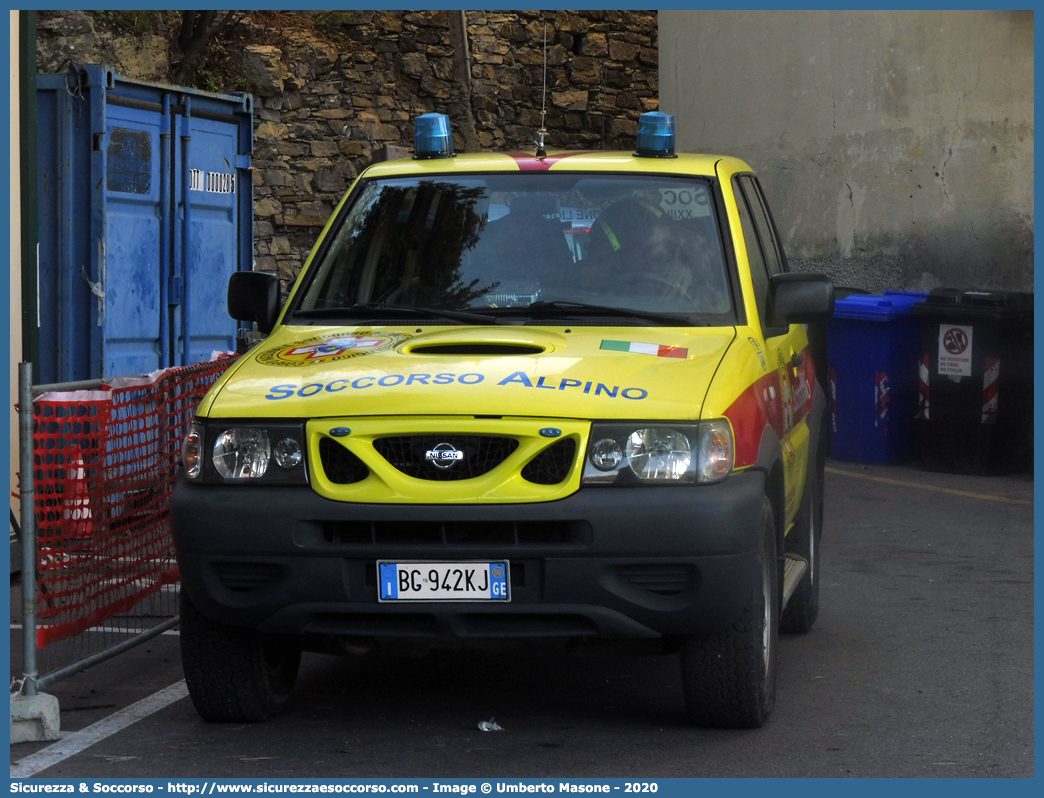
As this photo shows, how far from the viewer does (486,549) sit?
4633 mm

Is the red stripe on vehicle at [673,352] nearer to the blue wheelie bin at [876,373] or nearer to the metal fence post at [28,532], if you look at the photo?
the metal fence post at [28,532]

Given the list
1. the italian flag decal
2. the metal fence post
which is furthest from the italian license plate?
the metal fence post

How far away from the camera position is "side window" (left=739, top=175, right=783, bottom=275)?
6.49 m

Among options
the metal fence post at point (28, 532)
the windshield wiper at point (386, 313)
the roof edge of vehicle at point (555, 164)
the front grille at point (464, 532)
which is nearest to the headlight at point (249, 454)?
the front grille at point (464, 532)

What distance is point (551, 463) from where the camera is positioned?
Result: 4.68 m

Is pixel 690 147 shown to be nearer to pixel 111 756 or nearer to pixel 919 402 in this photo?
pixel 919 402

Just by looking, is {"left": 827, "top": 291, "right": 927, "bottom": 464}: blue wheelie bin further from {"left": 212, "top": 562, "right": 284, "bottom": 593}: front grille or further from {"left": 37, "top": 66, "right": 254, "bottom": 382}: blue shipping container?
{"left": 212, "top": 562, "right": 284, "bottom": 593}: front grille

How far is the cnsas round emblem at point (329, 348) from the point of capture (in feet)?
17.2

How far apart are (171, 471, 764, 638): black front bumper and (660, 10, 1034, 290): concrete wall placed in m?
9.05

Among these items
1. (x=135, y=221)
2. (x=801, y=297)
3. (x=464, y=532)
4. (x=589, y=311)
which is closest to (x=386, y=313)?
(x=589, y=311)

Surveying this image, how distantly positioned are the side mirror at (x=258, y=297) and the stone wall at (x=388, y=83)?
13037mm

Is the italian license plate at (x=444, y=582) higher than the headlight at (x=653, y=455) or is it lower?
lower

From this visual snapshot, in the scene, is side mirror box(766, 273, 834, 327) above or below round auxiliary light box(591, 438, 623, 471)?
above

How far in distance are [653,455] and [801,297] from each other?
127cm
